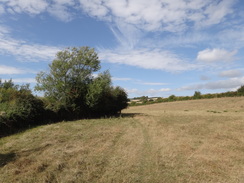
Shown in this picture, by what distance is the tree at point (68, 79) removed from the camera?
23.0 m

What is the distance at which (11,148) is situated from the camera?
31.1 ft

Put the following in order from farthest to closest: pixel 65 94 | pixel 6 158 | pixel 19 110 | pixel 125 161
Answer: pixel 65 94, pixel 19 110, pixel 6 158, pixel 125 161

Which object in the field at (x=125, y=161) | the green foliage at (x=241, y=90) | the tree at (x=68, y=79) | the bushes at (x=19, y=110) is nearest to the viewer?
the field at (x=125, y=161)

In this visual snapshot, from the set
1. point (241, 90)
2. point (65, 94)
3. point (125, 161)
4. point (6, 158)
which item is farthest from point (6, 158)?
point (241, 90)

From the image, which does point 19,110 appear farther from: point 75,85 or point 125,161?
point 125,161

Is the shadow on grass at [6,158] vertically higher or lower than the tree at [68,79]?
lower

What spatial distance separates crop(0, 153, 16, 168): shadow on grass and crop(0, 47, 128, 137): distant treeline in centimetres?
955

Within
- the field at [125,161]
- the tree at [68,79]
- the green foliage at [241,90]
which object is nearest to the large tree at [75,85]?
the tree at [68,79]

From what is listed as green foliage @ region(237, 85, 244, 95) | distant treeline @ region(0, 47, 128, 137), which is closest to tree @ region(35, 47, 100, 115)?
distant treeline @ region(0, 47, 128, 137)

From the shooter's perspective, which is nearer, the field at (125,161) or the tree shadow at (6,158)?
the field at (125,161)

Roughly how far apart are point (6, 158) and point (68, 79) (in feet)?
56.3

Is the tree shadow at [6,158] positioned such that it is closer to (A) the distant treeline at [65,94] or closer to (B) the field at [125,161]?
(B) the field at [125,161]

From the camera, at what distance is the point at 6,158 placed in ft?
25.8

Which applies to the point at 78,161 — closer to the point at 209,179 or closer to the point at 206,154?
the point at 209,179
